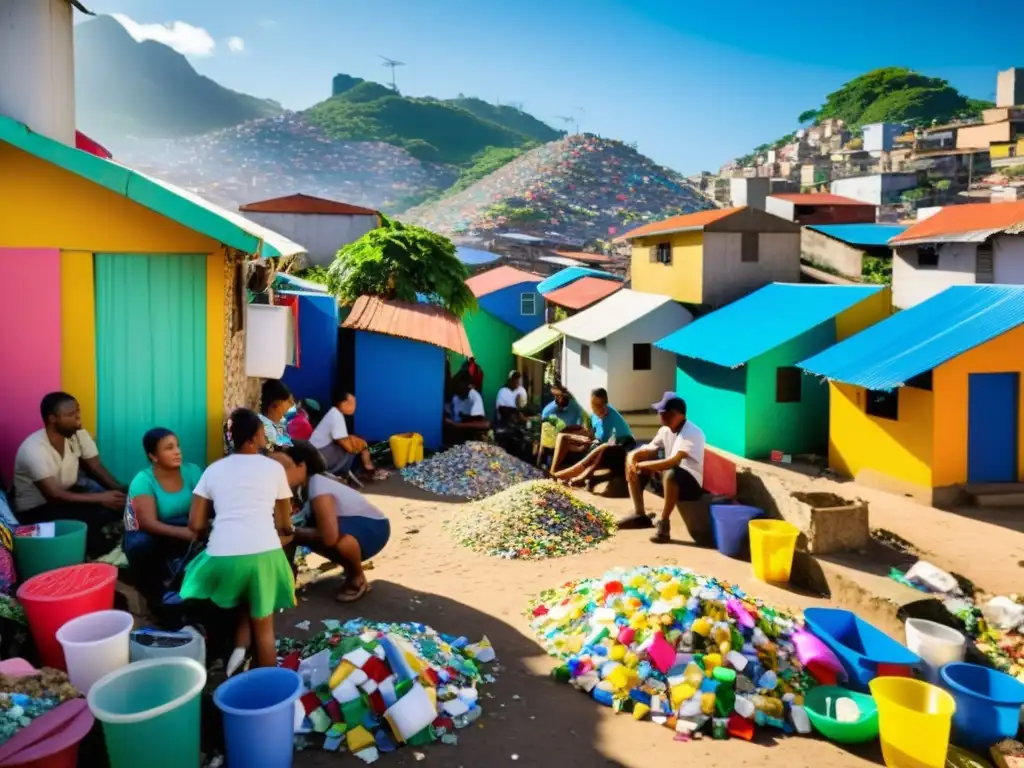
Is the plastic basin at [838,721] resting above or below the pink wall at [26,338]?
below

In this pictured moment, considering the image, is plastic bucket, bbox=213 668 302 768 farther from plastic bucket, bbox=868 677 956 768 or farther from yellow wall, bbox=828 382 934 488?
yellow wall, bbox=828 382 934 488

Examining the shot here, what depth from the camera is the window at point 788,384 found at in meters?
15.1

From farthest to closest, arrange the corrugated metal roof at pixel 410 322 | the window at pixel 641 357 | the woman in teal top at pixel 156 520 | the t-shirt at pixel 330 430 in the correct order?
the window at pixel 641 357 → the corrugated metal roof at pixel 410 322 → the t-shirt at pixel 330 430 → the woman in teal top at pixel 156 520

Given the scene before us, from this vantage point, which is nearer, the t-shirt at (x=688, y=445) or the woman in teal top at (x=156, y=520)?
the woman in teal top at (x=156, y=520)

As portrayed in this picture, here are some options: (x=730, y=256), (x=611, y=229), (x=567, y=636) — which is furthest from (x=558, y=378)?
(x=611, y=229)

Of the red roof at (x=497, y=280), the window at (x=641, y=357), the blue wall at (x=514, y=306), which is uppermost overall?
the red roof at (x=497, y=280)

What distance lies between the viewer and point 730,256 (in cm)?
1856

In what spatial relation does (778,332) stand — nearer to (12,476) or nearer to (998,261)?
(998,261)

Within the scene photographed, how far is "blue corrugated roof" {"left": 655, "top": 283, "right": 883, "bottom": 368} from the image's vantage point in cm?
1474

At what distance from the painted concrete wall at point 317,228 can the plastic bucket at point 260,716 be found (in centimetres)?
2304

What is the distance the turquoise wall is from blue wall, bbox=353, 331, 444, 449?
Result: 17.8 feet

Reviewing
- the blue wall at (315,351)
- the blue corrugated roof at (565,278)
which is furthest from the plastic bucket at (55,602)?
the blue corrugated roof at (565,278)

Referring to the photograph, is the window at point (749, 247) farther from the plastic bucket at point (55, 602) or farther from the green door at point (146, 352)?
the plastic bucket at point (55, 602)

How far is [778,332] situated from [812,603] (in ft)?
26.5
